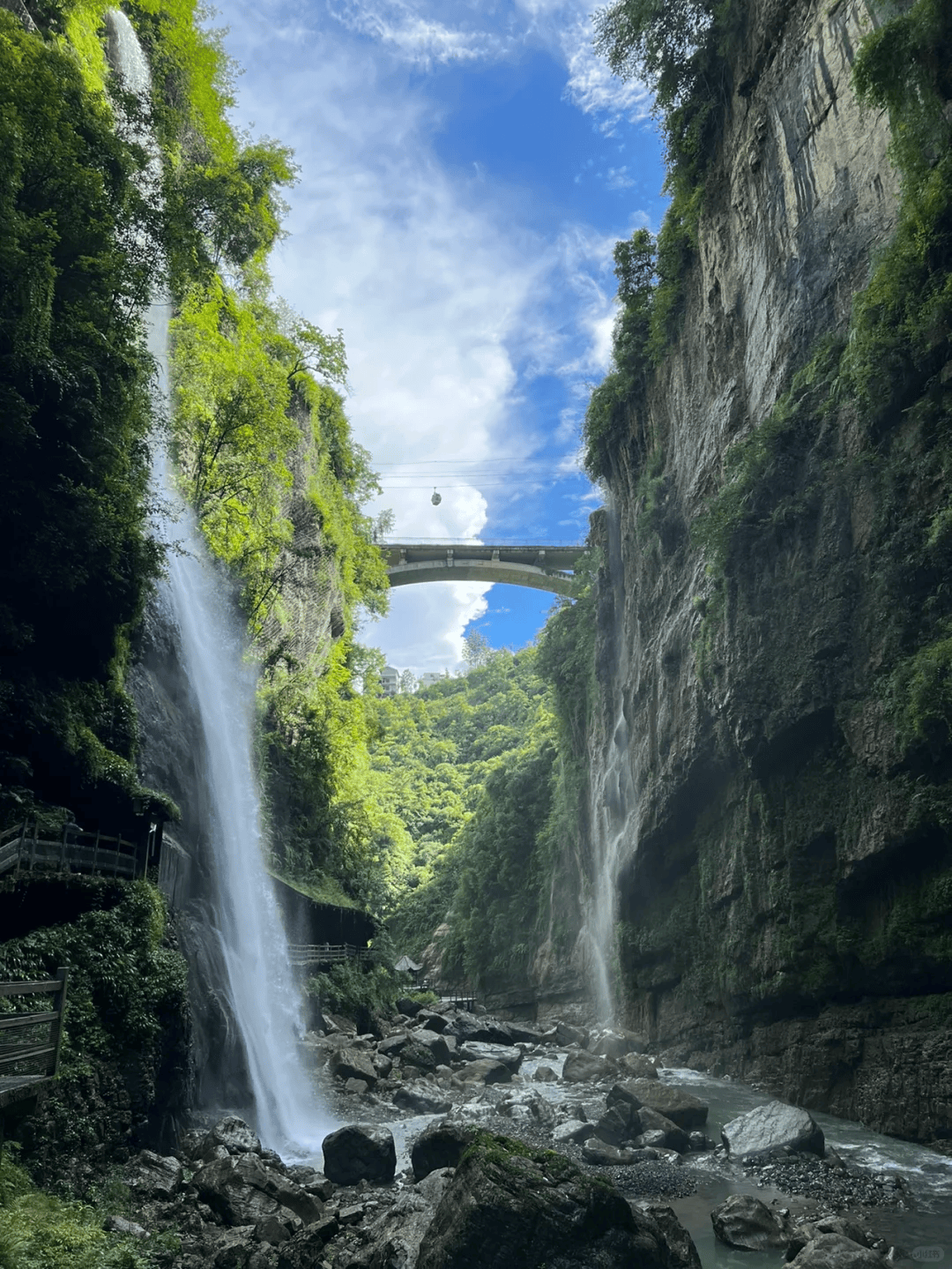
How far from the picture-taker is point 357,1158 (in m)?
11.8

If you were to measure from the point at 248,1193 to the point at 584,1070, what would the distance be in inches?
529

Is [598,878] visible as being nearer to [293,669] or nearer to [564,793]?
[564,793]

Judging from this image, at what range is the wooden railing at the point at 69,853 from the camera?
9.91 metres

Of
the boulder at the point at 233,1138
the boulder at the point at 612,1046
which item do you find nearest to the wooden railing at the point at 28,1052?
the boulder at the point at 233,1138

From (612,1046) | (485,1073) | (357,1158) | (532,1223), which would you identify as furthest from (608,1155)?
(612,1046)

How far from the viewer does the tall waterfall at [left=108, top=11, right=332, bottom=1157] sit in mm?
16562

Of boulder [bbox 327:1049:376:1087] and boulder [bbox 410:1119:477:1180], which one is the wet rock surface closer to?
boulder [bbox 410:1119:477:1180]

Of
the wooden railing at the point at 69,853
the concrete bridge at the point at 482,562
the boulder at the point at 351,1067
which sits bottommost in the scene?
the boulder at the point at 351,1067

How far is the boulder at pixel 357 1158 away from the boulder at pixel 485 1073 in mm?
9483

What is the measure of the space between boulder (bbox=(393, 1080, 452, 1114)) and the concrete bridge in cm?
3478

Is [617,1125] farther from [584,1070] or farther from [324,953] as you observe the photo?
[324,953]

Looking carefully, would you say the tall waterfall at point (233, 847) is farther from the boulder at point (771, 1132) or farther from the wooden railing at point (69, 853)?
the boulder at point (771, 1132)

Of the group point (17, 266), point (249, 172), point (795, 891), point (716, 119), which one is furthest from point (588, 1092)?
point (249, 172)

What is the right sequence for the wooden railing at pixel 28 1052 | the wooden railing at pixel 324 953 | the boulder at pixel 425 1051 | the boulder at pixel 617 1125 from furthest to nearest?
the wooden railing at pixel 324 953 → the boulder at pixel 425 1051 → the boulder at pixel 617 1125 → the wooden railing at pixel 28 1052
